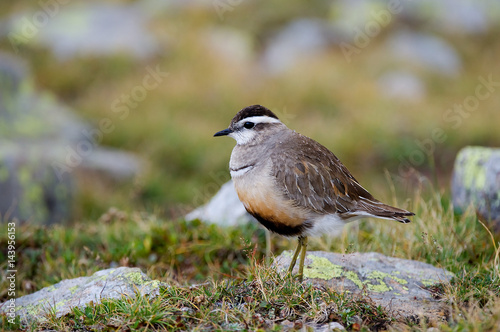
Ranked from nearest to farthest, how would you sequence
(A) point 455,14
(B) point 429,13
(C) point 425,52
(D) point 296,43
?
(C) point 425,52, (D) point 296,43, (B) point 429,13, (A) point 455,14

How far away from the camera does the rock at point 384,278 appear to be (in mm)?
4551

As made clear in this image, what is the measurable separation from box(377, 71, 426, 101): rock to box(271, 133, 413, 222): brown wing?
39.1 ft

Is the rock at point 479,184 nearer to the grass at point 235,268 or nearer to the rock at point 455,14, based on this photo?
the grass at point 235,268

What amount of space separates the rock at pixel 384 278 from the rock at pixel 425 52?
13.8 meters

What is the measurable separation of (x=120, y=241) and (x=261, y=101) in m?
8.97

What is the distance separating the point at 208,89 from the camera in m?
16.2

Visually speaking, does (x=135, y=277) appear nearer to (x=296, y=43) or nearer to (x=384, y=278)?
(x=384, y=278)

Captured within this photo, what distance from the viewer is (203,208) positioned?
8.16 m

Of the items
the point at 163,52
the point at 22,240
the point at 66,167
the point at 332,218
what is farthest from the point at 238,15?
the point at 332,218

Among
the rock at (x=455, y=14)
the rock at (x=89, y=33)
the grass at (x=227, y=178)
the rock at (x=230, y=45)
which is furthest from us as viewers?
the rock at (x=455, y=14)

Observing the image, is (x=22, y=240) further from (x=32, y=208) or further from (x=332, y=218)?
(x=332, y=218)

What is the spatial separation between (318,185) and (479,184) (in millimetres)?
2795

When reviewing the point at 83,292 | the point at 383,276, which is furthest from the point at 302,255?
the point at 83,292

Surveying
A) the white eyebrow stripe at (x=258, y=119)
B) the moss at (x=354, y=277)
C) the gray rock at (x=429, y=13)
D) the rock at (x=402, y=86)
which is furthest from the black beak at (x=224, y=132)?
the gray rock at (x=429, y=13)
